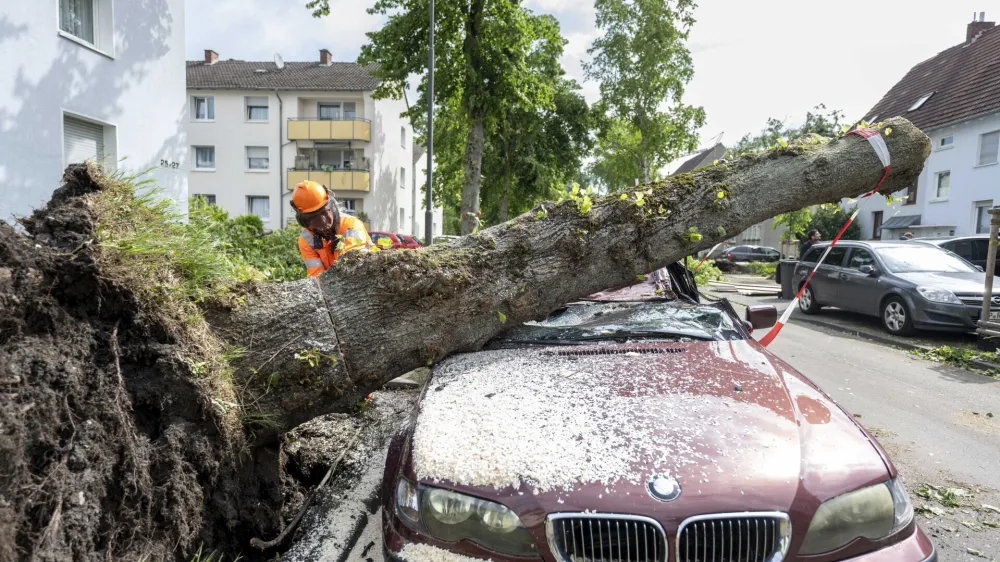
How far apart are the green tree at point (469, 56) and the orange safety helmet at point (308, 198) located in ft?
40.2

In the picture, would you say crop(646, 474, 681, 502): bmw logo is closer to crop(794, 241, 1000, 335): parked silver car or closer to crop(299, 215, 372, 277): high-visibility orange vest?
crop(299, 215, 372, 277): high-visibility orange vest

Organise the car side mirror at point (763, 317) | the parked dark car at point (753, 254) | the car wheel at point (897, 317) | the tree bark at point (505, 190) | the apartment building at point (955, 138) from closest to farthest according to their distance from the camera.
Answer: the car side mirror at point (763, 317), the car wheel at point (897, 317), the apartment building at point (955, 138), the tree bark at point (505, 190), the parked dark car at point (753, 254)

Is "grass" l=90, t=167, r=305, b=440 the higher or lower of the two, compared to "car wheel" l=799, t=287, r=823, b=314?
higher

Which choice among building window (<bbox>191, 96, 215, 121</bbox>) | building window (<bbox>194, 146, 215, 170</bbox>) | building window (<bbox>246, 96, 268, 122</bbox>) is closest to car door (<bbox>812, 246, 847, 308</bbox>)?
building window (<bbox>246, 96, 268, 122</bbox>)

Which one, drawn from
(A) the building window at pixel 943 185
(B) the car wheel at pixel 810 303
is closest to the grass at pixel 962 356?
(B) the car wheel at pixel 810 303

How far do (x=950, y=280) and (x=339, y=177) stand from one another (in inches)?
1184

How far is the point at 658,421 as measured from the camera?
2.39 metres

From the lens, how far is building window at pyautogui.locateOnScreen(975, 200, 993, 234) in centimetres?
2144

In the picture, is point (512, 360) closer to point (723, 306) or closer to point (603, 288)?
point (603, 288)

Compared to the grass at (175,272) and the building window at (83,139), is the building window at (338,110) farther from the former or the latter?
the grass at (175,272)

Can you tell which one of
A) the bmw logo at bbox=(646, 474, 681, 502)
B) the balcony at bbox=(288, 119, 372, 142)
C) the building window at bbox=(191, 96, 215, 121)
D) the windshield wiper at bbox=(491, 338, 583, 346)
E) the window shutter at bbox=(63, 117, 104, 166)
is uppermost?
the building window at bbox=(191, 96, 215, 121)

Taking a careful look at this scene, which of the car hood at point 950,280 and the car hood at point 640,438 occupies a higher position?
the car hood at point 950,280

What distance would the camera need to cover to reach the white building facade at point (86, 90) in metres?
9.27

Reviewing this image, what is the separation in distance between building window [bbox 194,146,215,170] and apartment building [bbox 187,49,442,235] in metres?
0.05
